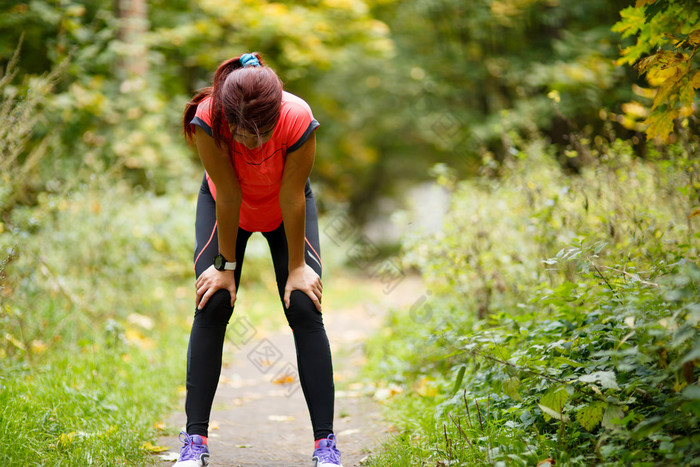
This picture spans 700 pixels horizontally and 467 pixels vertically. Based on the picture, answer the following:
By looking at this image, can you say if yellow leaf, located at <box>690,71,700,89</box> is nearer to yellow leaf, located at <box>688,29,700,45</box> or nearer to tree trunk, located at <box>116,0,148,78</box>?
yellow leaf, located at <box>688,29,700,45</box>

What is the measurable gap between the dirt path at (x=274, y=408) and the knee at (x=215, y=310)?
654 millimetres

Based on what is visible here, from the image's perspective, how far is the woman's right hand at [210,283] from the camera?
216 cm

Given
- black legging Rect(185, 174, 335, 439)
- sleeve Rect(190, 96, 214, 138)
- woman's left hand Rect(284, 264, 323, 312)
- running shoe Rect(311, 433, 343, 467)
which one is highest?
sleeve Rect(190, 96, 214, 138)

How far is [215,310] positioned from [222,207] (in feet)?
1.35

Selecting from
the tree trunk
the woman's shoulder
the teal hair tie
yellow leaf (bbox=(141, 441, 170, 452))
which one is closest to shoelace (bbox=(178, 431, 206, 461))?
yellow leaf (bbox=(141, 441, 170, 452))

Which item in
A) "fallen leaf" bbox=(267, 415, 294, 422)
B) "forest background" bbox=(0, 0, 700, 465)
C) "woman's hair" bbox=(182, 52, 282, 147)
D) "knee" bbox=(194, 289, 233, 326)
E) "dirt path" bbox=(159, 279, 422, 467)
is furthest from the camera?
"fallen leaf" bbox=(267, 415, 294, 422)

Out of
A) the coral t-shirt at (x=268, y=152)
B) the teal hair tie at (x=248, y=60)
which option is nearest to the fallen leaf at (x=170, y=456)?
the coral t-shirt at (x=268, y=152)

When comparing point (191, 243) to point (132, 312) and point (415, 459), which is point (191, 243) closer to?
point (132, 312)

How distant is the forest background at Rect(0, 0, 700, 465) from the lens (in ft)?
6.46

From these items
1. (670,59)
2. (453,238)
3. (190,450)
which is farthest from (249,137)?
(453,238)

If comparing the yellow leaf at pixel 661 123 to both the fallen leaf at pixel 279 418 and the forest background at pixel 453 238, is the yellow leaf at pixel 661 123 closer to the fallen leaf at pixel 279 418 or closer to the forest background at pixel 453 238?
the forest background at pixel 453 238

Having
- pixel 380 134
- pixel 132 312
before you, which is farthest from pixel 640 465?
pixel 380 134

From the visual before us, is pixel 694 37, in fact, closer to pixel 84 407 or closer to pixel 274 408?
pixel 274 408

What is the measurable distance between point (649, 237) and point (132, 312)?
407cm
